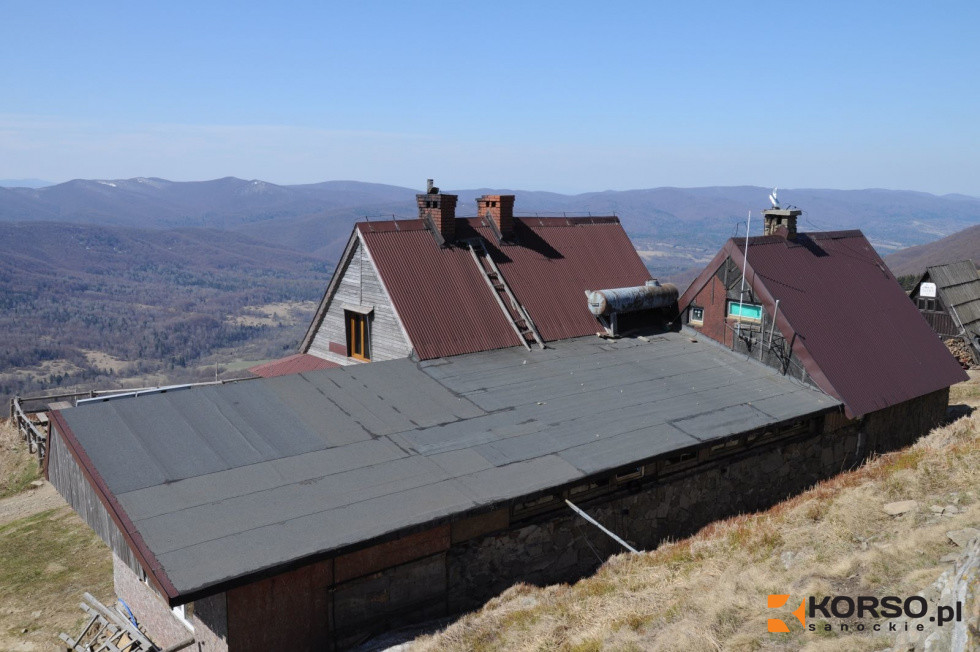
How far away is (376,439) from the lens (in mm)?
16156

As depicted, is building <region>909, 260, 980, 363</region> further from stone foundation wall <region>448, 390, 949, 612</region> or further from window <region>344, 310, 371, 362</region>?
window <region>344, 310, 371, 362</region>

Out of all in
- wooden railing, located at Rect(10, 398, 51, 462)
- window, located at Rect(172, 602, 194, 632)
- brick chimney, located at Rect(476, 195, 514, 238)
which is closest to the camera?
window, located at Rect(172, 602, 194, 632)

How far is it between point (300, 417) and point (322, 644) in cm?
553

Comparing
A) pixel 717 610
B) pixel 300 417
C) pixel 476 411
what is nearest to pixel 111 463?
pixel 300 417

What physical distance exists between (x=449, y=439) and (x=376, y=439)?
5.46 feet

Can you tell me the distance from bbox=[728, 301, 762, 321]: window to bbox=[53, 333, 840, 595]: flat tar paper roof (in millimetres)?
1897

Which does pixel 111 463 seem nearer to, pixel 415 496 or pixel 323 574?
pixel 323 574

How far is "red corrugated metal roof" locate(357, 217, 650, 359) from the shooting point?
2267cm

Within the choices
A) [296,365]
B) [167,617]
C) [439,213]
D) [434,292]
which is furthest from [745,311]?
[167,617]

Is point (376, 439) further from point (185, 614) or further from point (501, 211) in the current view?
point (501, 211)

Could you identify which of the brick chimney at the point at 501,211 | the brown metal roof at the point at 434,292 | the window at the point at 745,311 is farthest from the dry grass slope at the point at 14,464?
the window at the point at 745,311

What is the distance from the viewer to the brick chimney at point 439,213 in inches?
994

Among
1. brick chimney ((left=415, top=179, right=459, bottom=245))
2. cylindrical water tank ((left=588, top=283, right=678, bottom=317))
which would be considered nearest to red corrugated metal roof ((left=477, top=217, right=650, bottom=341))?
→ cylindrical water tank ((left=588, top=283, right=678, bottom=317))

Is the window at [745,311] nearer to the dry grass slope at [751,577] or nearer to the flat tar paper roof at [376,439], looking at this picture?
the flat tar paper roof at [376,439]
